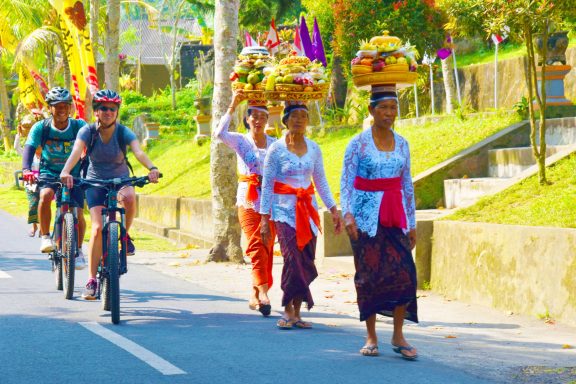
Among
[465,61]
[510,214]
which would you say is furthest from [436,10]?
[510,214]

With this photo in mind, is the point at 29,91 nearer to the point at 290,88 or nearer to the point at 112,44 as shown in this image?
the point at 112,44

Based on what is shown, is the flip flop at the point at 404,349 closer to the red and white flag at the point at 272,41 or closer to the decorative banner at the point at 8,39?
the red and white flag at the point at 272,41

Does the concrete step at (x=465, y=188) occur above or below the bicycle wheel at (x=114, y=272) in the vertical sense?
above

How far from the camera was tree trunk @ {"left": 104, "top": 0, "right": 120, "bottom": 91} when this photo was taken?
72.4ft

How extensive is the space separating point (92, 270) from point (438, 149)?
839 cm

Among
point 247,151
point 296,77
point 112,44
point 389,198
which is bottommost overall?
point 389,198

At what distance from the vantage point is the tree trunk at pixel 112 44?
869 inches

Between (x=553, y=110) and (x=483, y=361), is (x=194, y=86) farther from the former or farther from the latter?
(x=483, y=361)

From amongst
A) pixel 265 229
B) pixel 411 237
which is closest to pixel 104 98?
pixel 265 229

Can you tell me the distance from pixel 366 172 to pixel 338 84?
20.3 metres

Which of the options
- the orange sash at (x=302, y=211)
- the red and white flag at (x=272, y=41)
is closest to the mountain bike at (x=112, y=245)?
the orange sash at (x=302, y=211)

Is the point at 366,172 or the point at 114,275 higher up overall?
the point at 366,172

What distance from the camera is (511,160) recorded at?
1500 cm

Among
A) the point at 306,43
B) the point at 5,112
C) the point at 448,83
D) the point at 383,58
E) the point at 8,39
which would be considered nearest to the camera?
the point at 383,58
